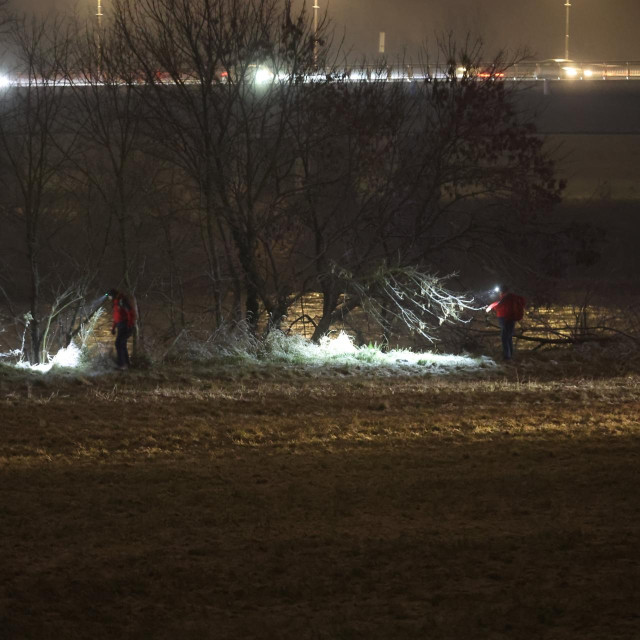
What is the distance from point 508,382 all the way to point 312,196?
8.03m

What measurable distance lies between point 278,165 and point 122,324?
21.7ft

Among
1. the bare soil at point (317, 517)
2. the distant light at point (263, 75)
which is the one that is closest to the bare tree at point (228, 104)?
the distant light at point (263, 75)

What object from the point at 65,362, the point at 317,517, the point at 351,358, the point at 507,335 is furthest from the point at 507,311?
the point at 317,517

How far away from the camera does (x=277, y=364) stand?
17.1 m

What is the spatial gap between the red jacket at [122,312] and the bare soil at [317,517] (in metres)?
2.82

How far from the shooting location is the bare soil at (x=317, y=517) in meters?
5.58

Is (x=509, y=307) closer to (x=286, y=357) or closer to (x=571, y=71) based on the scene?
(x=286, y=357)

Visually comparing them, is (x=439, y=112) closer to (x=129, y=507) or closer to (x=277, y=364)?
(x=277, y=364)

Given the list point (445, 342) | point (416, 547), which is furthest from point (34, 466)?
point (445, 342)

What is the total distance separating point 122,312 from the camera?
16.1 metres

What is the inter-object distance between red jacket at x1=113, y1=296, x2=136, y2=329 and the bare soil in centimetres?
282

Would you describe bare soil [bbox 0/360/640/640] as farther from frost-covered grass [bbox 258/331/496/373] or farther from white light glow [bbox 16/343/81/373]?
frost-covered grass [bbox 258/331/496/373]

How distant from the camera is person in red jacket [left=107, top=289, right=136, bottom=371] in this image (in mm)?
15992

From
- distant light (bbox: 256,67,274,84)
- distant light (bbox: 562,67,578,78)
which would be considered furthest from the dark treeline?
distant light (bbox: 562,67,578,78)
